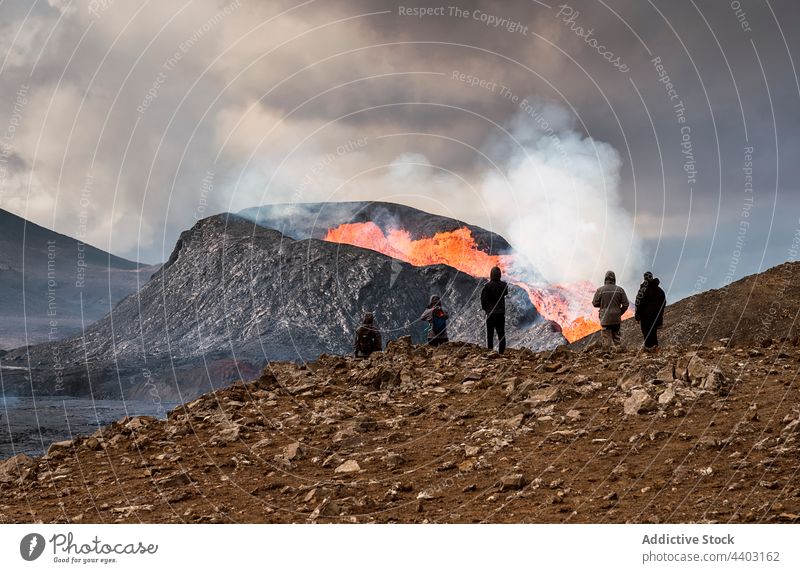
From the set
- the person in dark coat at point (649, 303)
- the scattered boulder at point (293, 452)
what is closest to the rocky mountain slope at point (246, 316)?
the person in dark coat at point (649, 303)

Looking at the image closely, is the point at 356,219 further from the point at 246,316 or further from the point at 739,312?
the point at 739,312

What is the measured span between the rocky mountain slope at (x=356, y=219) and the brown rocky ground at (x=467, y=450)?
14381cm

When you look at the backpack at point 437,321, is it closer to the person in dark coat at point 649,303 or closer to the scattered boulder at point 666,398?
the person in dark coat at point 649,303

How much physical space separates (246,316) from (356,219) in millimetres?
43940

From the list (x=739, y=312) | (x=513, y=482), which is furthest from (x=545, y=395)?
(x=739, y=312)

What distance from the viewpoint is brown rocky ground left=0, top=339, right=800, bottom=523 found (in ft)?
43.6

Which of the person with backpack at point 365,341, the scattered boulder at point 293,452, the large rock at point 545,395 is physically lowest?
the scattered boulder at point 293,452

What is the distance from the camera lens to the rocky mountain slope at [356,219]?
16950cm

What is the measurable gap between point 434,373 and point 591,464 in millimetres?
7874

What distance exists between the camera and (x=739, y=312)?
39.2 m

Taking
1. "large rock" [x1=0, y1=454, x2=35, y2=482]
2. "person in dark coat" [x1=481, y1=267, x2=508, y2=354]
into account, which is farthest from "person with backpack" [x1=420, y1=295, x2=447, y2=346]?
"large rock" [x1=0, y1=454, x2=35, y2=482]

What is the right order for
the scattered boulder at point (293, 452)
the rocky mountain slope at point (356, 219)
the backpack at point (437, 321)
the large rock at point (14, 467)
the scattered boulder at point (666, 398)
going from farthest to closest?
the rocky mountain slope at point (356, 219) → the backpack at point (437, 321) → the large rock at point (14, 467) → the scattered boulder at point (666, 398) → the scattered boulder at point (293, 452)

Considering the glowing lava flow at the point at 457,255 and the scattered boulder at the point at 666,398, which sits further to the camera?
the glowing lava flow at the point at 457,255

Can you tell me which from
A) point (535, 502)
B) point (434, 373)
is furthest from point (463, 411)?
point (535, 502)
